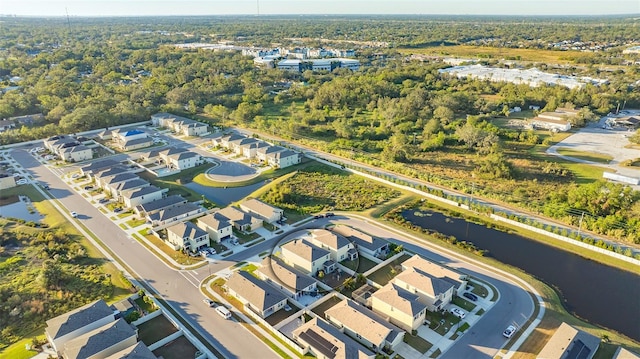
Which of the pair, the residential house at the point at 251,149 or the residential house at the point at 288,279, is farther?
the residential house at the point at 251,149

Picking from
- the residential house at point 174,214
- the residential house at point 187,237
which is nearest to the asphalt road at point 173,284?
the residential house at point 187,237

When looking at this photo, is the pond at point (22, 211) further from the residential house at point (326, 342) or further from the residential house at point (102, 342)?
the residential house at point (326, 342)

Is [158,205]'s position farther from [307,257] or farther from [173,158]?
[307,257]

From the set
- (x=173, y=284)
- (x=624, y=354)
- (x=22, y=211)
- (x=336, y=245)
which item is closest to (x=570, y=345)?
(x=624, y=354)

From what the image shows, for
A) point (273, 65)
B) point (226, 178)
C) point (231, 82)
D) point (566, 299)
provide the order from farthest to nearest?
point (273, 65) → point (231, 82) → point (226, 178) → point (566, 299)

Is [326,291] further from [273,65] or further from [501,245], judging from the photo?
[273,65]

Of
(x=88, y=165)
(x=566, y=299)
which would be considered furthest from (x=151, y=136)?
(x=566, y=299)
